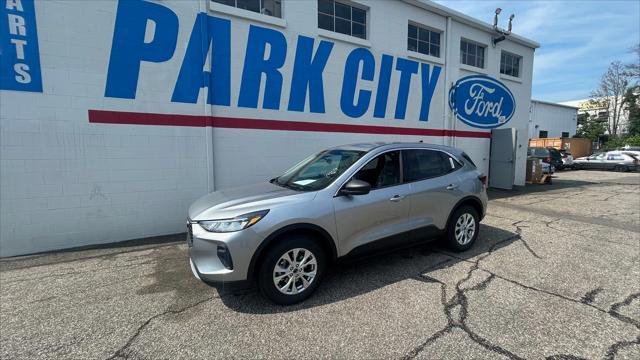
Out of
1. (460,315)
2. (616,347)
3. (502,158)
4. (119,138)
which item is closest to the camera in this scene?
(616,347)

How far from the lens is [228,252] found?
2969mm

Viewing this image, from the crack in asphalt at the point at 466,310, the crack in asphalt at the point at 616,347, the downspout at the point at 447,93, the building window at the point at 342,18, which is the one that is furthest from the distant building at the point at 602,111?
the crack in asphalt at the point at 616,347

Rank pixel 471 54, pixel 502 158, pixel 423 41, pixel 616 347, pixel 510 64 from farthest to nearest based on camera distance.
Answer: pixel 510 64 → pixel 502 158 → pixel 471 54 → pixel 423 41 → pixel 616 347

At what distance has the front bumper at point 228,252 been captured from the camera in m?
2.98

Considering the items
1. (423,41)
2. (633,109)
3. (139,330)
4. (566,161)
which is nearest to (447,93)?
(423,41)

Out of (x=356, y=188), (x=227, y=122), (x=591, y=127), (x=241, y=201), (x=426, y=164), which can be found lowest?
(x=241, y=201)

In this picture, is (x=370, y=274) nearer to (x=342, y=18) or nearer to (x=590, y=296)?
(x=590, y=296)

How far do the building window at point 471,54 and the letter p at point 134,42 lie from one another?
9.27m

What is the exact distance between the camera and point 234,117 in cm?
647

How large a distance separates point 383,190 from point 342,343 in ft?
6.02

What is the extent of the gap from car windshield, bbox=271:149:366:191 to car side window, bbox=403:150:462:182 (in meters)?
0.70

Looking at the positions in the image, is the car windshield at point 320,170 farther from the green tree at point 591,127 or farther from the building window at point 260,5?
the green tree at point 591,127

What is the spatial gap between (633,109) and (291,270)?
193 feet

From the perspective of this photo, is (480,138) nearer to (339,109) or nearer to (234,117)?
(339,109)
